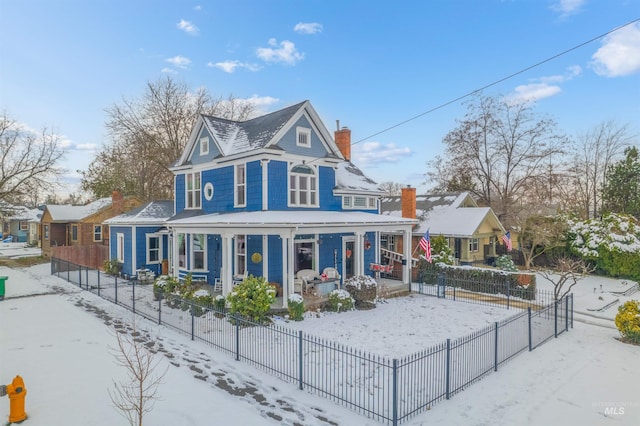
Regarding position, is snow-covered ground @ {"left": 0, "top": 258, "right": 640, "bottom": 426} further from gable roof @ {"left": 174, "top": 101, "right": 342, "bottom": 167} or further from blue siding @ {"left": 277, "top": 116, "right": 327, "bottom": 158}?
gable roof @ {"left": 174, "top": 101, "right": 342, "bottom": 167}

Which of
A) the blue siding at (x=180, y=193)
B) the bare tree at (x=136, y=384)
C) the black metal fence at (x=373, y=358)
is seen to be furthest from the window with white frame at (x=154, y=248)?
the bare tree at (x=136, y=384)

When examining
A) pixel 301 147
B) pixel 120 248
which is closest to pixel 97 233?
pixel 120 248

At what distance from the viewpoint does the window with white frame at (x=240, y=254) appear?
58.0 ft

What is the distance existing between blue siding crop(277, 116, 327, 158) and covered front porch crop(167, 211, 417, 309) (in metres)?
3.01

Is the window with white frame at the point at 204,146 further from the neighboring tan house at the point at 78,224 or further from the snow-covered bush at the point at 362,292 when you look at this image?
the neighboring tan house at the point at 78,224

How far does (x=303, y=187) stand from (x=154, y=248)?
10942mm

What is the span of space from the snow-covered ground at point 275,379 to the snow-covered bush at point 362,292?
0.67 metres

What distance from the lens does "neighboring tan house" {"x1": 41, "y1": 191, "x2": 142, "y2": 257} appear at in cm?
3181

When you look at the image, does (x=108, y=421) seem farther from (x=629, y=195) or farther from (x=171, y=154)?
(x=629, y=195)

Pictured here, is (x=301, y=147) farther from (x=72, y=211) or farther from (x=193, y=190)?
(x=72, y=211)

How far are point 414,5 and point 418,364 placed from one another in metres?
14.8

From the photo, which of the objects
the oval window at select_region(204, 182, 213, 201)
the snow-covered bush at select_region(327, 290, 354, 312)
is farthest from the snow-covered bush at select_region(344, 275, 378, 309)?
the oval window at select_region(204, 182, 213, 201)

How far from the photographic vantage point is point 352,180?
21.6m

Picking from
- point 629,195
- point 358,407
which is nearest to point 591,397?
point 358,407
